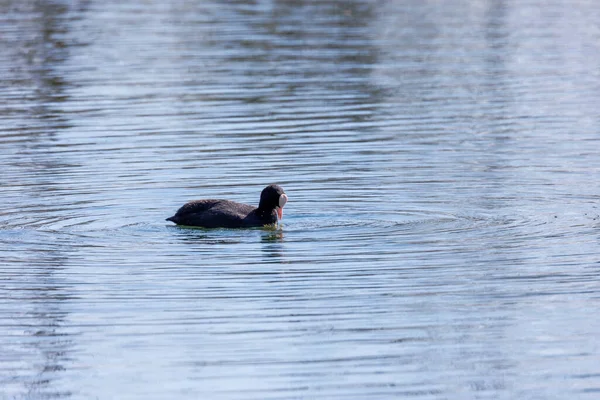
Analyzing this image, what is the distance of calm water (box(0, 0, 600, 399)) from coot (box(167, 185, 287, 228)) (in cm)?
18

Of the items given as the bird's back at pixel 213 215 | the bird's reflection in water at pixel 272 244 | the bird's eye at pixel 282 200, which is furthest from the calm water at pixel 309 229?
the bird's eye at pixel 282 200

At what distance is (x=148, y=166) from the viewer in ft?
72.8

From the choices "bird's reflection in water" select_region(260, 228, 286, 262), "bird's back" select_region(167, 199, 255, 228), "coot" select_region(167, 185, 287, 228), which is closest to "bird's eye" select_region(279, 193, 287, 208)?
"coot" select_region(167, 185, 287, 228)

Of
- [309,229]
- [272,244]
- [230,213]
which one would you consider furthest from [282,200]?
[272,244]

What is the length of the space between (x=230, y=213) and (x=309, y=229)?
106 cm

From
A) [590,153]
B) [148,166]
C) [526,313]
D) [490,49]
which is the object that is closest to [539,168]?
[590,153]

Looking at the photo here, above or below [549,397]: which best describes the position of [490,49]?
below

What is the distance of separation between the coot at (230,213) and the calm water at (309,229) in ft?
0.60

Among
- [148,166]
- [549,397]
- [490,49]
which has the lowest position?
[490,49]

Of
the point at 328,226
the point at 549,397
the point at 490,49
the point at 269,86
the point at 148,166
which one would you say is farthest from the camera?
the point at 490,49

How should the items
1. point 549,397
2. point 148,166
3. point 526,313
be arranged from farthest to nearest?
point 148,166 < point 526,313 < point 549,397

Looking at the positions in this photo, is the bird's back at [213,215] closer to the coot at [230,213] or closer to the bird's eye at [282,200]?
the coot at [230,213]

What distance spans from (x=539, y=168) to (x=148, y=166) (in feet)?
20.9

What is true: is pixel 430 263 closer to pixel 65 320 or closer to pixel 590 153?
pixel 65 320
